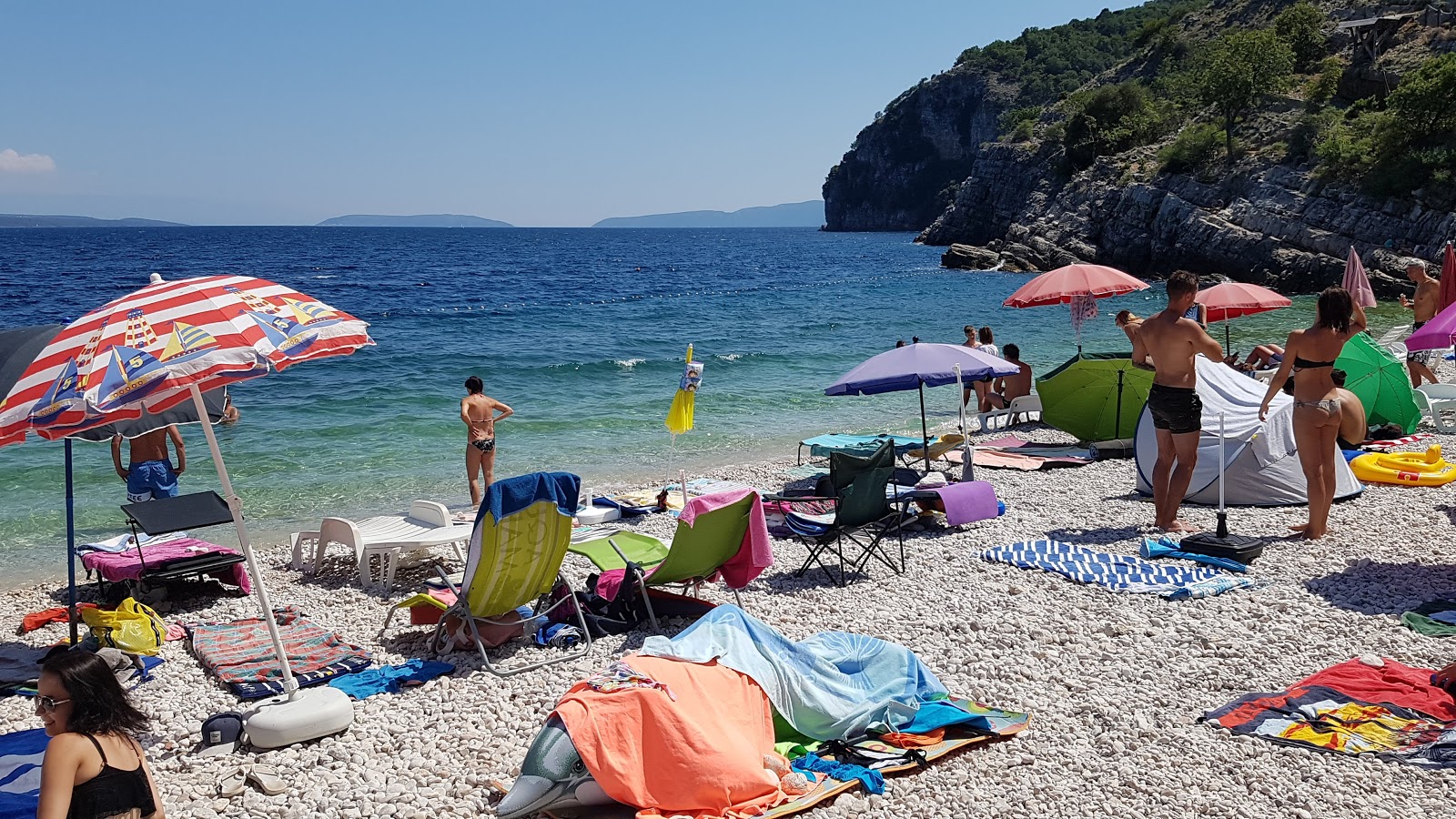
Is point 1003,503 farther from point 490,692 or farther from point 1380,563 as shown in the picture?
point 490,692

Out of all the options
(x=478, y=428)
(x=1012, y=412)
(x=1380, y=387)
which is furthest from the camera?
(x=1012, y=412)

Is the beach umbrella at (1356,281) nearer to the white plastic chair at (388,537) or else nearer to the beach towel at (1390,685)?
the beach towel at (1390,685)

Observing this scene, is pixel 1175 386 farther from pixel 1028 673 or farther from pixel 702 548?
pixel 702 548

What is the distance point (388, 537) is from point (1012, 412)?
9161 mm

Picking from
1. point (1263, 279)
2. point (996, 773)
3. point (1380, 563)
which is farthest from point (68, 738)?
point (1263, 279)

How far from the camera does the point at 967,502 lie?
8867mm

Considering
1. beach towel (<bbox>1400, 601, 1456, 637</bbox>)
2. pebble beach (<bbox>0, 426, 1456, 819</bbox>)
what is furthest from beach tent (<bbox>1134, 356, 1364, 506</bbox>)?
beach towel (<bbox>1400, 601, 1456, 637</bbox>)

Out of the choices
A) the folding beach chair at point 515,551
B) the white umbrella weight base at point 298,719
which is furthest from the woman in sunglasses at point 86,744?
the folding beach chair at point 515,551

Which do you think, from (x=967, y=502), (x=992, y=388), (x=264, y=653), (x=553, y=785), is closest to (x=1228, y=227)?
(x=992, y=388)

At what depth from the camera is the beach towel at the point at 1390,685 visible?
4.68 m

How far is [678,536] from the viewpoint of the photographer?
6.42m

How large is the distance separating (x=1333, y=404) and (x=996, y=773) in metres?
4.51

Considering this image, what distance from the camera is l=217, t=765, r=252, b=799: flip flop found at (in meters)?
4.45

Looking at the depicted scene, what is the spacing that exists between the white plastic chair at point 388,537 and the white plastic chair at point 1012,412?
8254mm
